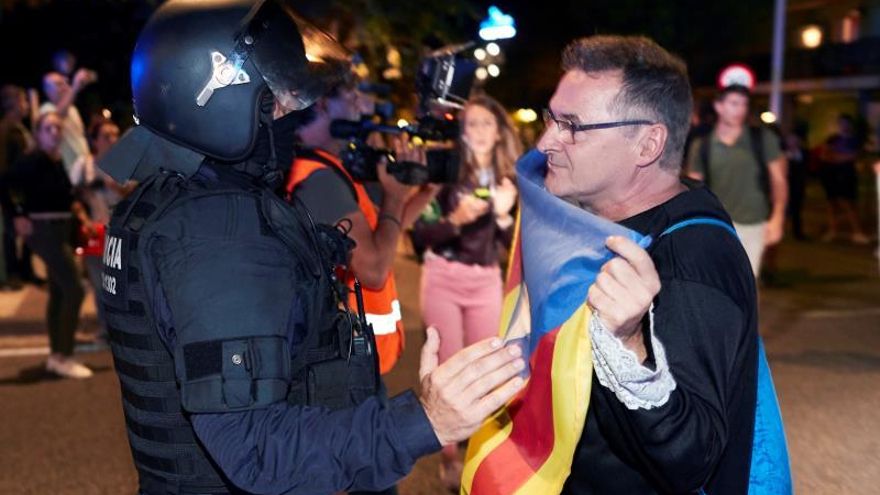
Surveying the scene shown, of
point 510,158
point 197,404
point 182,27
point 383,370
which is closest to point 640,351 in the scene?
point 197,404

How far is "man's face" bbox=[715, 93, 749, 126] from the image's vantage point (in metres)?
6.71

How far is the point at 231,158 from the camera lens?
1.92m

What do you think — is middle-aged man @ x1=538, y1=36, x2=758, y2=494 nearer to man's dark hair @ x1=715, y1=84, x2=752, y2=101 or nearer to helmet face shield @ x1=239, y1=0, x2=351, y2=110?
helmet face shield @ x1=239, y1=0, x2=351, y2=110

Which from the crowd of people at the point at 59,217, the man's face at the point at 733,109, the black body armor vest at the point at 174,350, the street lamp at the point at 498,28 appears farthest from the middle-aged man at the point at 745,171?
the black body armor vest at the point at 174,350

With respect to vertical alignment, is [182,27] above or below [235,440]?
above

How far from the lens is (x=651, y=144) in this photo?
2148 mm

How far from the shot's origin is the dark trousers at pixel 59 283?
675 centimetres

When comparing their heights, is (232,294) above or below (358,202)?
above

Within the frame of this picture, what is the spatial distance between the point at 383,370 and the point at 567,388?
1.83 m

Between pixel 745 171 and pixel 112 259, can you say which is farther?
pixel 745 171

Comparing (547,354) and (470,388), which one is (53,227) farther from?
(470,388)

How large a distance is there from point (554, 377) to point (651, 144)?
61cm

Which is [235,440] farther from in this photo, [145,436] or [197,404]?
[145,436]

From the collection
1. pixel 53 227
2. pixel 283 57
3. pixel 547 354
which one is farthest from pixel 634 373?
pixel 53 227
